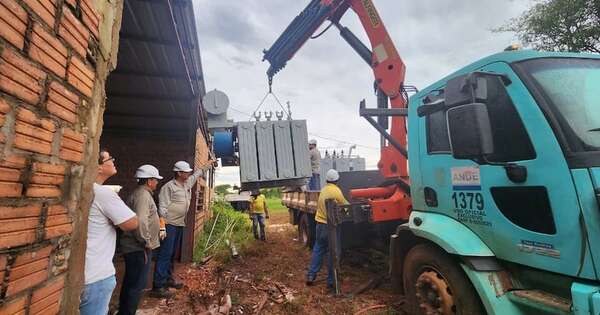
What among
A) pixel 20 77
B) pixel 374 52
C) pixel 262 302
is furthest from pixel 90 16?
pixel 374 52

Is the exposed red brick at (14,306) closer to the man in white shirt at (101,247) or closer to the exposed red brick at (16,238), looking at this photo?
the exposed red brick at (16,238)

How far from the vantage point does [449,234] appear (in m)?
2.57

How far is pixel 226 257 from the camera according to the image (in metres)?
6.48

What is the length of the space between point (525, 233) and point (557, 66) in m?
1.21

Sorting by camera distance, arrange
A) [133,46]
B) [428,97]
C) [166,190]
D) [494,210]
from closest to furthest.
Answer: [494,210] < [428,97] < [133,46] < [166,190]

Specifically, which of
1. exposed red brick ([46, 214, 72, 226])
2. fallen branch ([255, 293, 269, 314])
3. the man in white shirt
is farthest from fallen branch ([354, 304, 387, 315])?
exposed red brick ([46, 214, 72, 226])

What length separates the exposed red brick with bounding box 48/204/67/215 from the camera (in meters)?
1.50

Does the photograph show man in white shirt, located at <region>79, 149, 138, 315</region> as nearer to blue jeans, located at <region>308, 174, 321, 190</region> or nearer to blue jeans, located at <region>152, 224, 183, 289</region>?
blue jeans, located at <region>152, 224, 183, 289</region>

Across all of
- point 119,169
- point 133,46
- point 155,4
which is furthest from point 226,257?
point 155,4

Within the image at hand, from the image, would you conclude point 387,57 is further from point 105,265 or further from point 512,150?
point 105,265

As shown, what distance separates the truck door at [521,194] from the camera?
6.25ft

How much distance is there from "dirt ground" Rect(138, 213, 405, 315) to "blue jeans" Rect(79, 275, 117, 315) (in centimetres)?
181

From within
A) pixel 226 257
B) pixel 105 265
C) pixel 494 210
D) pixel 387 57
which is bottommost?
pixel 226 257

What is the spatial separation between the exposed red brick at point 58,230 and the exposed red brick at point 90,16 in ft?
3.59
